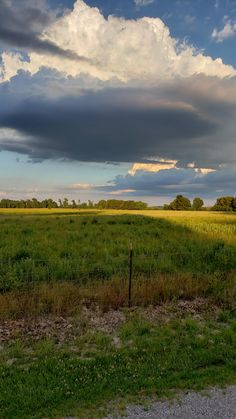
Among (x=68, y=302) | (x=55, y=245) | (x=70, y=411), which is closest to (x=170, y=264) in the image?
(x=68, y=302)

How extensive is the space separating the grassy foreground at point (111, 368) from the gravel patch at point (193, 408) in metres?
0.25

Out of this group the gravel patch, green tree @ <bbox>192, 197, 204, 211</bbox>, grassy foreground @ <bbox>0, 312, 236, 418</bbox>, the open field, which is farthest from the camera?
green tree @ <bbox>192, 197, 204, 211</bbox>

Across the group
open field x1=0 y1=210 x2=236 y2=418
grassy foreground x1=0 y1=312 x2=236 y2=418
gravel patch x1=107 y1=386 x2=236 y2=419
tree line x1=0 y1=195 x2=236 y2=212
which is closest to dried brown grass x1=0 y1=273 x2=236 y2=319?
open field x1=0 y1=210 x2=236 y2=418

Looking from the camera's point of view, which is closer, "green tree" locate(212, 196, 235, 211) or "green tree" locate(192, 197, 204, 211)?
"green tree" locate(212, 196, 235, 211)

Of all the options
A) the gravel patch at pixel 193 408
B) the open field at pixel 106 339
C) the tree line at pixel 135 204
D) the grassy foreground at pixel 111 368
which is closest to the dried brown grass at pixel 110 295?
the open field at pixel 106 339

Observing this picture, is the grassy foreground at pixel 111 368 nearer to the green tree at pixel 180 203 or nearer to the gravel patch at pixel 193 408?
the gravel patch at pixel 193 408

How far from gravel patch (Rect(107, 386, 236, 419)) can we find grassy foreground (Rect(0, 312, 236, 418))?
25 cm

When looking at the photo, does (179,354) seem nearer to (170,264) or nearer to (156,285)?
(156,285)

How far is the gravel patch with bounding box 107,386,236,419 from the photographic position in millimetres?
4939

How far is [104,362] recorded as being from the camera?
22.4ft

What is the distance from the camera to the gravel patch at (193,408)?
16.2ft

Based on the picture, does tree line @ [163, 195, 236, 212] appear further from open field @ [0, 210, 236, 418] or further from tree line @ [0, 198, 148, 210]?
open field @ [0, 210, 236, 418]

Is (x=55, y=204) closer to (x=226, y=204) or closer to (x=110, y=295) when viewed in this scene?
(x=226, y=204)

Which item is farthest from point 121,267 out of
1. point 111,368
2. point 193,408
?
point 193,408
